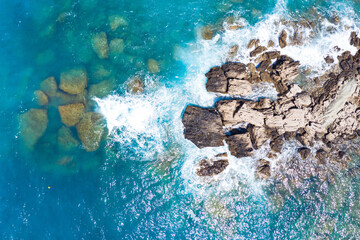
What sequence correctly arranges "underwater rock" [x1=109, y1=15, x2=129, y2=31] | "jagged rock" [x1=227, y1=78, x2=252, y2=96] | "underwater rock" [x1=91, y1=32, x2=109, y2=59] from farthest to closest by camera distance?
1. "underwater rock" [x1=109, y1=15, x2=129, y2=31]
2. "underwater rock" [x1=91, y1=32, x2=109, y2=59]
3. "jagged rock" [x1=227, y1=78, x2=252, y2=96]

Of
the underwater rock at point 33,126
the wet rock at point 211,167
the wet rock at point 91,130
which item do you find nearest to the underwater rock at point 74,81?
the wet rock at point 91,130

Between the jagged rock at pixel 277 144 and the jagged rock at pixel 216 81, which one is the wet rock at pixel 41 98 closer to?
the jagged rock at pixel 216 81

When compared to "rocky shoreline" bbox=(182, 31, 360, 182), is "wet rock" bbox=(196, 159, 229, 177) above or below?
below

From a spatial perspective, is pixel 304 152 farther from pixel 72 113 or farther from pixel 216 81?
pixel 72 113

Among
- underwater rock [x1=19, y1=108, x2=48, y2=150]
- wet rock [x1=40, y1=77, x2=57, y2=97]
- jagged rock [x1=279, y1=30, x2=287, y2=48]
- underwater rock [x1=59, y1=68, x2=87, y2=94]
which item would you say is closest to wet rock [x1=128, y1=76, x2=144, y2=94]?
underwater rock [x1=59, y1=68, x2=87, y2=94]

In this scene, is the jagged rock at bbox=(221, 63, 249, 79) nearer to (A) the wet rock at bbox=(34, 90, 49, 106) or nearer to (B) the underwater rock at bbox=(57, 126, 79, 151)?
(B) the underwater rock at bbox=(57, 126, 79, 151)

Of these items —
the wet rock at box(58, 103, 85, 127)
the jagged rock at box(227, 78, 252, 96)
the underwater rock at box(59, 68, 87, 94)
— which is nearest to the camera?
the jagged rock at box(227, 78, 252, 96)
